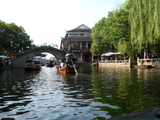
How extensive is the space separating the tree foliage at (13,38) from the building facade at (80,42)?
1015 cm

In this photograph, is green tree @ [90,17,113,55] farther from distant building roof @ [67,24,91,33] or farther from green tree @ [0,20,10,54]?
green tree @ [0,20,10,54]

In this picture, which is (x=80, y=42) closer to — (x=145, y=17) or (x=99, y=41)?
(x=99, y=41)

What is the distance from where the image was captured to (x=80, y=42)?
4941 cm

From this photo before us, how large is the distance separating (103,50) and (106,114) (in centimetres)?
3702

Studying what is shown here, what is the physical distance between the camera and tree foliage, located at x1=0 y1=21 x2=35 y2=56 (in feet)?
110

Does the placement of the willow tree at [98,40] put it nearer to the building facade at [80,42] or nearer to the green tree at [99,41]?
the green tree at [99,41]

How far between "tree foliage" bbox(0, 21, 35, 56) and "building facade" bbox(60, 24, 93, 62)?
33.3 ft

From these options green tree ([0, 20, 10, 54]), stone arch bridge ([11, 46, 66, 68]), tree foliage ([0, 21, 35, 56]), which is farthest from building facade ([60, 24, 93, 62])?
green tree ([0, 20, 10, 54])

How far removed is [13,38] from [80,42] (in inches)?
719

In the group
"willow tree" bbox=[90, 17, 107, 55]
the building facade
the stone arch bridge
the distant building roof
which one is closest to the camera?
the stone arch bridge

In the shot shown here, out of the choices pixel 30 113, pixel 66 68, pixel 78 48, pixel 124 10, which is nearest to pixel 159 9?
pixel 30 113

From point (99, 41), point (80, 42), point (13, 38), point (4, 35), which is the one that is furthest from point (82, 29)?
point (4, 35)

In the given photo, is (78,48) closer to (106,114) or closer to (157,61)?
(157,61)

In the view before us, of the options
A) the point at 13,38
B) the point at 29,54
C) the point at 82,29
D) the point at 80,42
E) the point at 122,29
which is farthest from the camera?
the point at 82,29
